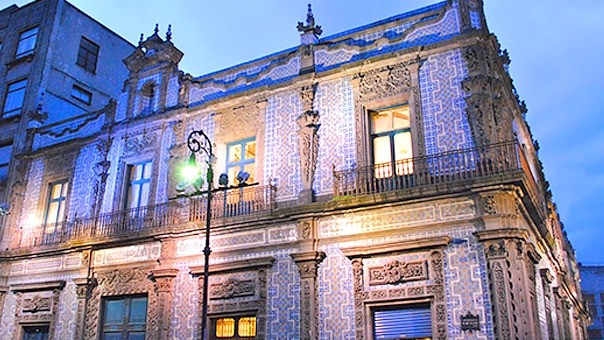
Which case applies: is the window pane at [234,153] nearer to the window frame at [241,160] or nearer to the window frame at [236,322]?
the window frame at [241,160]

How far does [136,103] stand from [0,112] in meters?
7.76

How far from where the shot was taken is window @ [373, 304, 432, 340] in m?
11.9

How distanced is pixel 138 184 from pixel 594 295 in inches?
1559

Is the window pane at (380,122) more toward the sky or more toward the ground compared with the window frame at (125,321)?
more toward the sky

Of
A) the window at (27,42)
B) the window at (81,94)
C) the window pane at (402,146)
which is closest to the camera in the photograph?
the window pane at (402,146)

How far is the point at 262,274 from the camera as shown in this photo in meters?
13.9

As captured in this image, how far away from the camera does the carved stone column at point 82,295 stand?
16.0 metres

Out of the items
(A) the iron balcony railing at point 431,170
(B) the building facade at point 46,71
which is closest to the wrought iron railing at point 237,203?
(A) the iron balcony railing at point 431,170

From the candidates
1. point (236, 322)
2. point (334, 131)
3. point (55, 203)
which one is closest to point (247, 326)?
point (236, 322)

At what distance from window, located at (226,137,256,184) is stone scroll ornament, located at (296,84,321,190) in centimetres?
169

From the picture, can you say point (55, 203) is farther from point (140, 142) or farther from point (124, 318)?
point (124, 318)

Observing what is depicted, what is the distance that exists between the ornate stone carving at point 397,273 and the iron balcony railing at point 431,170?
5.56 ft

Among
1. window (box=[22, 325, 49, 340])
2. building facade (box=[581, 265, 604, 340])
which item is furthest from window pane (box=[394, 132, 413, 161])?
building facade (box=[581, 265, 604, 340])

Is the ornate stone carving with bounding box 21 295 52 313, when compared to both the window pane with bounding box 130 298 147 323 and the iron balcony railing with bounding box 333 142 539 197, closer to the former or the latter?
the window pane with bounding box 130 298 147 323
